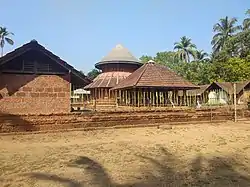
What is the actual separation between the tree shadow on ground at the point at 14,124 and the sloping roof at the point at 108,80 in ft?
59.0

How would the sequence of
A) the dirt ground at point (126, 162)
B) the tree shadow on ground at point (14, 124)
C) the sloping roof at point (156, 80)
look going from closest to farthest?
the dirt ground at point (126, 162), the tree shadow on ground at point (14, 124), the sloping roof at point (156, 80)

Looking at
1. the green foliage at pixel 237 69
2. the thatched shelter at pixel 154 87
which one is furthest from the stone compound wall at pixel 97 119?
the green foliage at pixel 237 69

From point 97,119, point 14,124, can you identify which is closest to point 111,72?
point 97,119

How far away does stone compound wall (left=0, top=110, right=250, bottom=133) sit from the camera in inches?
439

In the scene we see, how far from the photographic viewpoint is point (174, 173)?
215 inches

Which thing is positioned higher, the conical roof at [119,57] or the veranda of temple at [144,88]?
the conical roof at [119,57]

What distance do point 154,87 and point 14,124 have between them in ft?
39.7

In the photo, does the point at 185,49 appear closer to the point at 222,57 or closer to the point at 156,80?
the point at 222,57

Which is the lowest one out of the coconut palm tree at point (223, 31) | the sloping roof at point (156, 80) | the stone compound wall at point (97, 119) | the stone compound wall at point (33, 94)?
the stone compound wall at point (97, 119)

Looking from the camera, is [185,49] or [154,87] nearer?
[154,87]

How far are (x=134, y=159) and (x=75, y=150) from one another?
1970 mm

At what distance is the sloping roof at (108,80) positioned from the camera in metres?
29.5

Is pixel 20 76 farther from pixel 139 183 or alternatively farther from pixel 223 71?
pixel 223 71

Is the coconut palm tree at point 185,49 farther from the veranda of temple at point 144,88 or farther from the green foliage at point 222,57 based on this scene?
the veranda of temple at point 144,88
